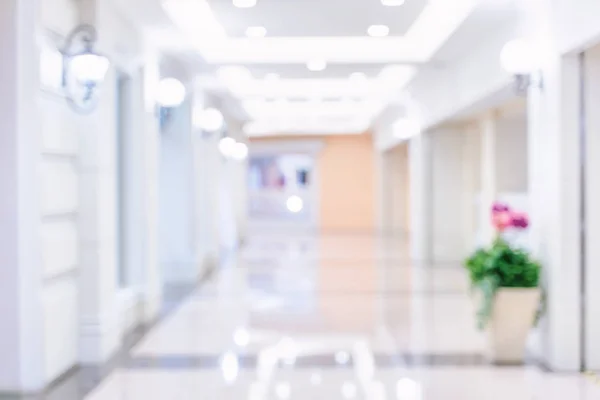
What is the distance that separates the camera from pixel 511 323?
671cm

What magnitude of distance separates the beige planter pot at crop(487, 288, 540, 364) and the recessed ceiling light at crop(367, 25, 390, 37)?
430 centimetres

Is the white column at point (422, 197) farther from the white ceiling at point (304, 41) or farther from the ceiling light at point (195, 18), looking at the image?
the ceiling light at point (195, 18)

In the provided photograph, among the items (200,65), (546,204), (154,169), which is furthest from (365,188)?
(546,204)

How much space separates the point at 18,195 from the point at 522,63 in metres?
3.88

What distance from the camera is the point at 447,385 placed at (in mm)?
6070

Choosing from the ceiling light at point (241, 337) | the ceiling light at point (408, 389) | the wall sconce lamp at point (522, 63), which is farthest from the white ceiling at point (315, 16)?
the ceiling light at point (408, 389)

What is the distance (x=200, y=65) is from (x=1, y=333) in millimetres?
6276

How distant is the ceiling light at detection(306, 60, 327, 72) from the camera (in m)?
11.3

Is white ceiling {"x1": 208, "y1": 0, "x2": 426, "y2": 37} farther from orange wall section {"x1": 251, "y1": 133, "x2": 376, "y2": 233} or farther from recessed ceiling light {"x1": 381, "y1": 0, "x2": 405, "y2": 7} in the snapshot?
orange wall section {"x1": 251, "y1": 133, "x2": 376, "y2": 233}

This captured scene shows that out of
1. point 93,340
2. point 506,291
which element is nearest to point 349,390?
point 506,291

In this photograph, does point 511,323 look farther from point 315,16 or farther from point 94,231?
point 315,16

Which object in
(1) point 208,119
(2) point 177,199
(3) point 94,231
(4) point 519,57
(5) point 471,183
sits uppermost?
(1) point 208,119

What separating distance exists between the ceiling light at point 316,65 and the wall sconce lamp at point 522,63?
171 inches

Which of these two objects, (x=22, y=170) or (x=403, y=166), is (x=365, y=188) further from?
(x=22, y=170)
